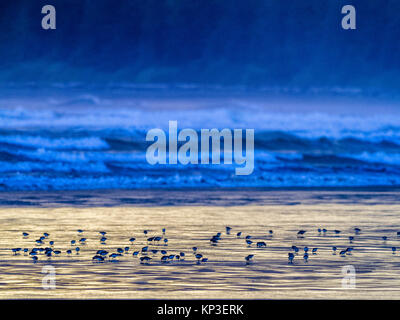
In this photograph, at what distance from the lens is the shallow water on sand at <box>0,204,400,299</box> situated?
1093cm

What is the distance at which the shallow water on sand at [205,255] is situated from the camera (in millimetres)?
10930

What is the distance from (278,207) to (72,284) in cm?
1171

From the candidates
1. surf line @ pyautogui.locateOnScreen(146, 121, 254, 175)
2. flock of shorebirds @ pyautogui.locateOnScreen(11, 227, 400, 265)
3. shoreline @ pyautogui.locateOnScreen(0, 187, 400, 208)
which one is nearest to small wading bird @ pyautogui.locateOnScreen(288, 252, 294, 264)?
flock of shorebirds @ pyautogui.locateOnScreen(11, 227, 400, 265)

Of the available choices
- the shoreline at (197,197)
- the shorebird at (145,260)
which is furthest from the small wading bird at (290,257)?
the shoreline at (197,197)

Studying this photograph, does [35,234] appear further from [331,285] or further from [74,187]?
[74,187]

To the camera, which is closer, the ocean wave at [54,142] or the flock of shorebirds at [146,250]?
the flock of shorebirds at [146,250]

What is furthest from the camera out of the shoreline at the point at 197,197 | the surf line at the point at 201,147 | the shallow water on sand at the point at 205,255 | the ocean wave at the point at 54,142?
the ocean wave at the point at 54,142

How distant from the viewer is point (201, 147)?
47.9 m

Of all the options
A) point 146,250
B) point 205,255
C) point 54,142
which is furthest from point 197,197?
point 54,142

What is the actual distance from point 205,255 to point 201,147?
3414cm

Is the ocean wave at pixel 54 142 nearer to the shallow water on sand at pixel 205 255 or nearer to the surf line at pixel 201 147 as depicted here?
the surf line at pixel 201 147

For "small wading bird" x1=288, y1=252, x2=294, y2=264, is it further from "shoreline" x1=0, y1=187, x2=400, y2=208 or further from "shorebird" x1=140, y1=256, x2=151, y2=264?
"shoreline" x1=0, y1=187, x2=400, y2=208

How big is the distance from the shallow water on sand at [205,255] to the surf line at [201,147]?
663 inches

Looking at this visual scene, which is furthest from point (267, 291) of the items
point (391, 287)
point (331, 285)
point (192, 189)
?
point (192, 189)
